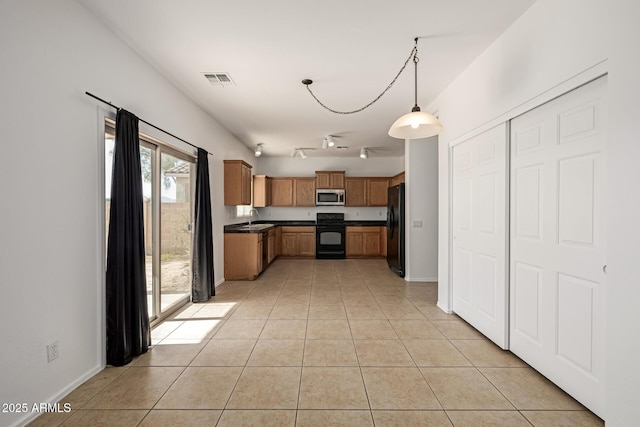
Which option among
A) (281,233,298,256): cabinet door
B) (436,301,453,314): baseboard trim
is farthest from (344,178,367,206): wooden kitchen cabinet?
(436,301,453,314): baseboard trim

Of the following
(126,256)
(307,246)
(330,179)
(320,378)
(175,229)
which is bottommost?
(320,378)

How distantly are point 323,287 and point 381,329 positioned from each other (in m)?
1.92

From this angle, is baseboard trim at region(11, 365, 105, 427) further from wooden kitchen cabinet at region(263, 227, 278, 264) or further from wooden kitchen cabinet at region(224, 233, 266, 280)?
wooden kitchen cabinet at region(263, 227, 278, 264)

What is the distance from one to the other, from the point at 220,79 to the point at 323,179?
16.6ft

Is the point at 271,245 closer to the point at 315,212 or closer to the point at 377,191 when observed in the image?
the point at 315,212

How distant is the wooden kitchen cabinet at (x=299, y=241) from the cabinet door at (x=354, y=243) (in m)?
0.95

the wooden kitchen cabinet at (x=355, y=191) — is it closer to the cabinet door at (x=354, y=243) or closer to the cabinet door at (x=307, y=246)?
the cabinet door at (x=354, y=243)

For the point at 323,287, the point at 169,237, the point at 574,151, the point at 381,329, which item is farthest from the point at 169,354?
the point at 574,151

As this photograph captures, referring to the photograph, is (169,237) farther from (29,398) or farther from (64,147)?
(29,398)

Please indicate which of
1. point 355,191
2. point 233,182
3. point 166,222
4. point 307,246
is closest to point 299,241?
point 307,246

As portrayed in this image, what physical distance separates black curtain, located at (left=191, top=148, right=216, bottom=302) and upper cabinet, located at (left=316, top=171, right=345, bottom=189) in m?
4.24

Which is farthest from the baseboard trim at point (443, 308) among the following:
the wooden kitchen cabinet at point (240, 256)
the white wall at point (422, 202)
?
the wooden kitchen cabinet at point (240, 256)

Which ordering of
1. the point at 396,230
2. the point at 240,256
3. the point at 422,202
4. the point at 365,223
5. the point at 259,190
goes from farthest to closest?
the point at 365,223 < the point at 259,190 < the point at 396,230 < the point at 240,256 < the point at 422,202

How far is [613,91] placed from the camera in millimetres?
1658
